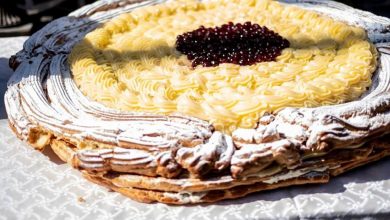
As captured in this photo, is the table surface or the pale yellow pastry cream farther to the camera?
the pale yellow pastry cream

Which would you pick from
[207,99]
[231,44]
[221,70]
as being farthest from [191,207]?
[231,44]

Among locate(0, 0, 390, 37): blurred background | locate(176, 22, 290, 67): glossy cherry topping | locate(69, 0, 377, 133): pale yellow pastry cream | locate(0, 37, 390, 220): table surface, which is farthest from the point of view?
locate(0, 0, 390, 37): blurred background

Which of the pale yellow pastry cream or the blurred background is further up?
the pale yellow pastry cream

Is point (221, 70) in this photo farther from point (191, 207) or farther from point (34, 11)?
point (34, 11)

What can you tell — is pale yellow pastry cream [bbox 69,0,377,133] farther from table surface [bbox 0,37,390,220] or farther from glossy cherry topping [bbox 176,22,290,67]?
table surface [bbox 0,37,390,220]

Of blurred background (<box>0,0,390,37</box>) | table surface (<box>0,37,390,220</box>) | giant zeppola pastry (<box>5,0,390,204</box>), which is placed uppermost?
giant zeppola pastry (<box>5,0,390,204</box>)

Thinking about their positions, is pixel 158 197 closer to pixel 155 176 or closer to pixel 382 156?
pixel 155 176

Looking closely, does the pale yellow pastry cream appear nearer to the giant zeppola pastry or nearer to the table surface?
the giant zeppola pastry

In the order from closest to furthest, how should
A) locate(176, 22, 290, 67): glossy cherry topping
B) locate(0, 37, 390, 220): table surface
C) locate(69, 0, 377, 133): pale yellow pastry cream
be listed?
locate(0, 37, 390, 220): table surface
locate(69, 0, 377, 133): pale yellow pastry cream
locate(176, 22, 290, 67): glossy cherry topping

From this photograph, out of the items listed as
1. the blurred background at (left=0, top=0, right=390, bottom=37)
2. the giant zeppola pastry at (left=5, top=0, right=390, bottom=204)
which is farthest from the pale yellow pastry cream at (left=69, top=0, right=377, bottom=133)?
the blurred background at (left=0, top=0, right=390, bottom=37)
